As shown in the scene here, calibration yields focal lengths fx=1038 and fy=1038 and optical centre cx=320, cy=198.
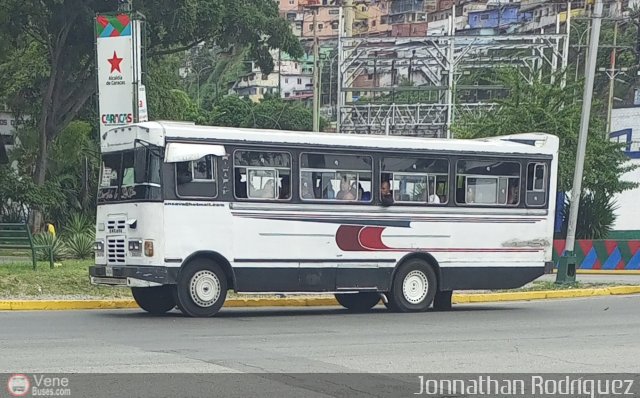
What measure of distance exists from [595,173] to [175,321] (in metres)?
24.4

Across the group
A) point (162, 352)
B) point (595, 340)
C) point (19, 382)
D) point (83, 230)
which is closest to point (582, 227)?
point (83, 230)

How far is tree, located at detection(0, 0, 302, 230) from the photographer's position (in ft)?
111

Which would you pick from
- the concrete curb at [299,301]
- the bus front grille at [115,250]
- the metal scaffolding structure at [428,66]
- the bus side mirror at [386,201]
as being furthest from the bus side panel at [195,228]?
the metal scaffolding structure at [428,66]

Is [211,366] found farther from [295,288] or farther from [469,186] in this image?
[469,186]

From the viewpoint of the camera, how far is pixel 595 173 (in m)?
37.1

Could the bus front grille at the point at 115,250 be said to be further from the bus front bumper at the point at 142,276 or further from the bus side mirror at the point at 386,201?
the bus side mirror at the point at 386,201

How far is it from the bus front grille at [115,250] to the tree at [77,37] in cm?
1735

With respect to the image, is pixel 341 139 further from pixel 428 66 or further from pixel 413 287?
pixel 428 66

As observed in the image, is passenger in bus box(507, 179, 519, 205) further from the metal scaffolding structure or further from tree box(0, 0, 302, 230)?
the metal scaffolding structure

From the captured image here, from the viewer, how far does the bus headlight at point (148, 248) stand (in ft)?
53.8

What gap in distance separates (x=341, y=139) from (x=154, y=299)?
422 centimetres

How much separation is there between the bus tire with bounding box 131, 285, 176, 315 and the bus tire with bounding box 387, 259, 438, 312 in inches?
158

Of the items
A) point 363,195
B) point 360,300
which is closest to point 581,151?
point 360,300

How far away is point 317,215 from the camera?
17.8 m
